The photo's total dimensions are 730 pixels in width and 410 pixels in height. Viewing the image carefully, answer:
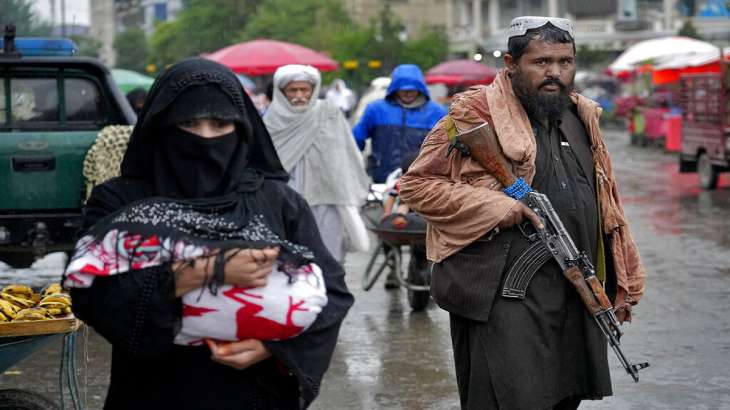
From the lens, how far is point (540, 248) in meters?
4.36

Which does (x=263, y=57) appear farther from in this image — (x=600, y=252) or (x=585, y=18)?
(x=585, y=18)

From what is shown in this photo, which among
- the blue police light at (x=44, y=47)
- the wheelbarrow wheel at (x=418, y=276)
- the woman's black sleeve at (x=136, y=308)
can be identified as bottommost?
the wheelbarrow wheel at (x=418, y=276)

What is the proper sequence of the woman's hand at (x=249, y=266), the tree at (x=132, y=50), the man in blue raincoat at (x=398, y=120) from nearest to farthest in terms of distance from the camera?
1. the woman's hand at (x=249, y=266)
2. the man in blue raincoat at (x=398, y=120)
3. the tree at (x=132, y=50)

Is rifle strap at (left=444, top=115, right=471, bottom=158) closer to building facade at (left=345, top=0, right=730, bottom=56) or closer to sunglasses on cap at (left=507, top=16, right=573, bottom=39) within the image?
sunglasses on cap at (left=507, top=16, right=573, bottom=39)

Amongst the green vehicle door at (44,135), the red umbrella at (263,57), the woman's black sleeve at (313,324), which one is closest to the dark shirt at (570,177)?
the woman's black sleeve at (313,324)

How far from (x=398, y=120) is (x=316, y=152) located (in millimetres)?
1248

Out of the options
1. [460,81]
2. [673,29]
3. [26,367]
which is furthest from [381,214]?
[673,29]

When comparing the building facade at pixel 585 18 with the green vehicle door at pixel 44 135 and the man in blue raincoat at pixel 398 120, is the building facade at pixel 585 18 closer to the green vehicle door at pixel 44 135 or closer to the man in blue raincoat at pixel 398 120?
the man in blue raincoat at pixel 398 120

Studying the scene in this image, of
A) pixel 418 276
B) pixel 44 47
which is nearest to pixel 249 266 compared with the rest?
pixel 418 276

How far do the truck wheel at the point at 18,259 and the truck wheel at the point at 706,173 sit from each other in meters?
12.1

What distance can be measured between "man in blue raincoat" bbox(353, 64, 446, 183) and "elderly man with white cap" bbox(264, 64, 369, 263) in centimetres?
92

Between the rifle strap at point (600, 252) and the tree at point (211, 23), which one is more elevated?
the tree at point (211, 23)

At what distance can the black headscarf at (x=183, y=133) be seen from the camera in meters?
2.97

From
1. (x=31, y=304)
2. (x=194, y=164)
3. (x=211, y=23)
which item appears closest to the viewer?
(x=194, y=164)
